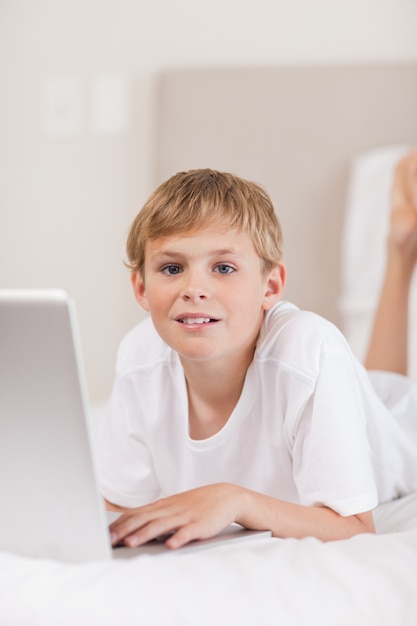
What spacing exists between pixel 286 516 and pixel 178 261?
12.7 inches

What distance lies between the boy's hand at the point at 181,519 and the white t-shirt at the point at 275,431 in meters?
0.18

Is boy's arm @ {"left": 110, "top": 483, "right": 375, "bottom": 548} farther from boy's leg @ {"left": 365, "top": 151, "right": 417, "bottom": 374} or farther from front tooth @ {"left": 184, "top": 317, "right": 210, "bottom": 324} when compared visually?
boy's leg @ {"left": 365, "top": 151, "right": 417, "bottom": 374}

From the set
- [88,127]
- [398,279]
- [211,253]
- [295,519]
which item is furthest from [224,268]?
[88,127]

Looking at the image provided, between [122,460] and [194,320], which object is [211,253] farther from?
[122,460]

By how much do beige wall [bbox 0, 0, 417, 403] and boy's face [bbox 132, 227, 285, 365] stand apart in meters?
1.73

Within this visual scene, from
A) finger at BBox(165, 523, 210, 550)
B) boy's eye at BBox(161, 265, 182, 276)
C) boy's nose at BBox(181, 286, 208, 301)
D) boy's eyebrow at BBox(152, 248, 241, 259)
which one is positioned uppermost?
boy's eyebrow at BBox(152, 248, 241, 259)

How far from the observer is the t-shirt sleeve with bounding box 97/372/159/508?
1.32 meters

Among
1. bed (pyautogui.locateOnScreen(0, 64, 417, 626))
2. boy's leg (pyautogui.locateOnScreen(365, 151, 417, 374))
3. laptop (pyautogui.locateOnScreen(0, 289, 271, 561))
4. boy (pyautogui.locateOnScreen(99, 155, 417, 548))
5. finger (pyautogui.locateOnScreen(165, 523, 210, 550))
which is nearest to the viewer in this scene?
laptop (pyautogui.locateOnScreen(0, 289, 271, 561))

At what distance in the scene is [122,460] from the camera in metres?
1.34

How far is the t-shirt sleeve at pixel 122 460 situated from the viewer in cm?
132

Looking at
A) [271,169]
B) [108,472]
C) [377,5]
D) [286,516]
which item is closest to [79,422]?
[286,516]

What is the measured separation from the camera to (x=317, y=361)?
1.11 metres

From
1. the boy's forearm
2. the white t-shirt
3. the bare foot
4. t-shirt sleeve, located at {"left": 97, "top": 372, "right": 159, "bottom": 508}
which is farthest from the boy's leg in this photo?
the boy's forearm

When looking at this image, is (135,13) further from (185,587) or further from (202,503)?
(185,587)
